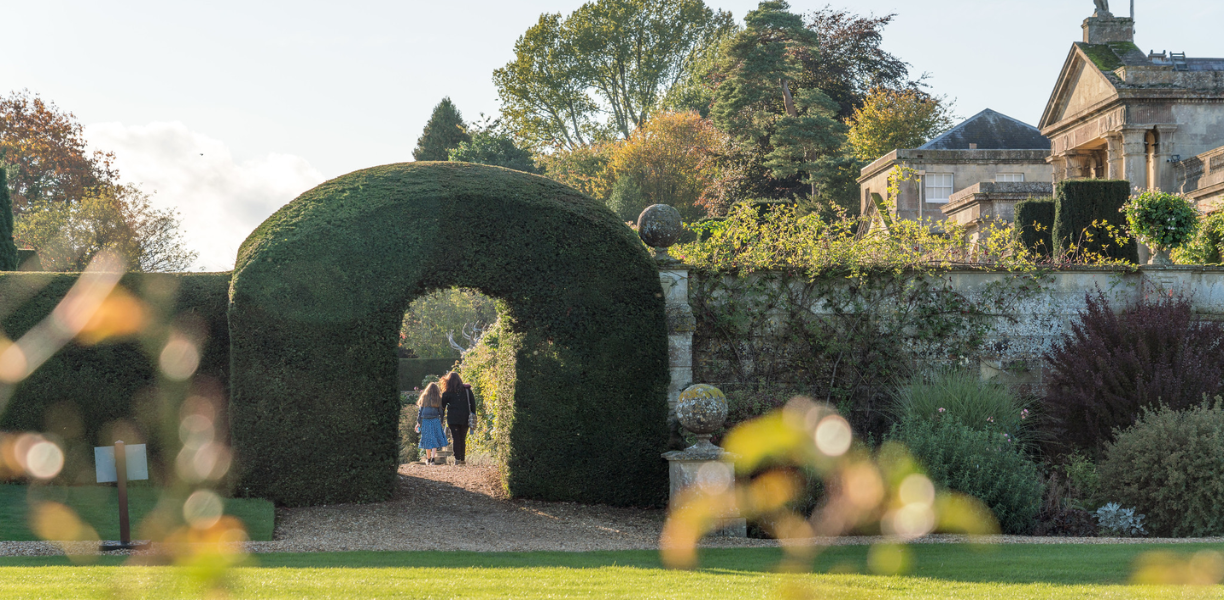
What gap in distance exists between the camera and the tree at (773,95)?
31344 mm

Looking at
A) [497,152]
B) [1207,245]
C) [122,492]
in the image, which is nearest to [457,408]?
[122,492]

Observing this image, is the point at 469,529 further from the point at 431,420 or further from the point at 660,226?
the point at 431,420

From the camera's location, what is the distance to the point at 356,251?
9195mm

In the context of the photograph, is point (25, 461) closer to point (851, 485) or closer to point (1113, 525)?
point (851, 485)

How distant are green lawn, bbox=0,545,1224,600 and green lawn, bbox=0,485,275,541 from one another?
41.7 inches

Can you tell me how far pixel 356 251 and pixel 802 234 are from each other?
508 centimetres

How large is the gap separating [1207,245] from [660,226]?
850cm

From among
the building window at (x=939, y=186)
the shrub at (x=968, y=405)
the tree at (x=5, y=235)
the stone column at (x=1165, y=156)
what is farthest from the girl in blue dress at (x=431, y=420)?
the building window at (x=939, y=186)

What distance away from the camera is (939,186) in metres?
25.8

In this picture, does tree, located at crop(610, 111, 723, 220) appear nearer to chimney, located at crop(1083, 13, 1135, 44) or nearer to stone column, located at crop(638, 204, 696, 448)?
chimney, located at crop(1083, 13, 1135, 44)

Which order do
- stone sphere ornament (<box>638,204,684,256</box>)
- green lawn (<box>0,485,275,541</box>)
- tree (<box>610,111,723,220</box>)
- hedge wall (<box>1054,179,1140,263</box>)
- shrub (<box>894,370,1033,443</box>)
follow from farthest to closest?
tree (<box>610,111,723,220</box>)
hedge wall (<box>1054,179,1140,263</box>)
stone sphere ornament (<box>638,204,684,256</box>)
shrub (<box>894,370,1033,443</box>)
green lawn (<box>0,485,275,541</box>)

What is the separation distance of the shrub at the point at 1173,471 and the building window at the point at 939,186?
57.7 feet

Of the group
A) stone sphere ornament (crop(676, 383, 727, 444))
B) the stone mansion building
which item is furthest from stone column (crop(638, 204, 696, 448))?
the stone mansion building

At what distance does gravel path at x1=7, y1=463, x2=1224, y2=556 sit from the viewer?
7715 millimetres
